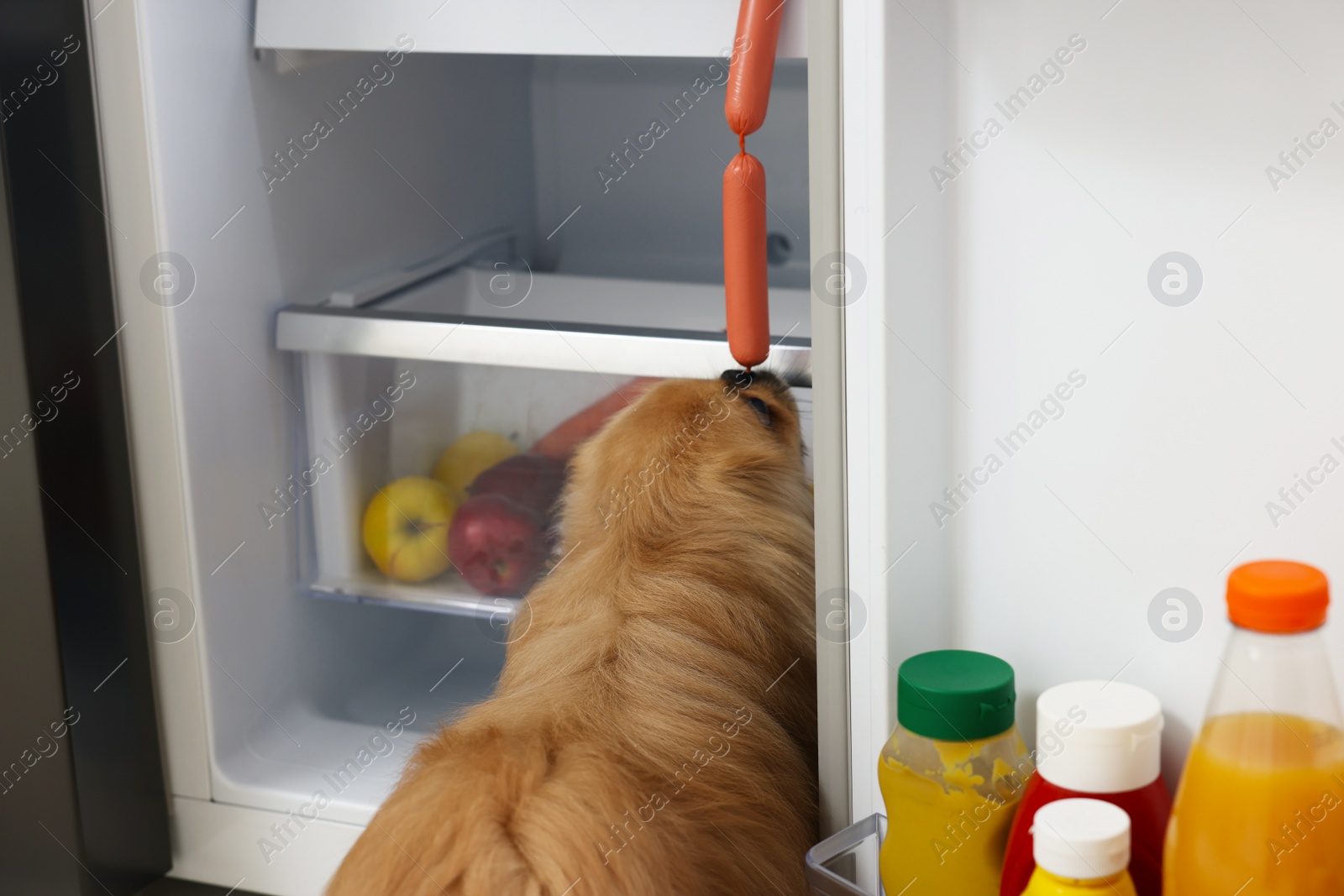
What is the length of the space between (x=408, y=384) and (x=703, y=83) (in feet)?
1.60

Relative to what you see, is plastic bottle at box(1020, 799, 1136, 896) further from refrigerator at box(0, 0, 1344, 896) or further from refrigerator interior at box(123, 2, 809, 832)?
refrigerator interior at box(123, 2, 809, 832)

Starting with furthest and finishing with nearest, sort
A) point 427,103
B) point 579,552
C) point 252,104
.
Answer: point 427,103 < point 252,104 < point 579,552

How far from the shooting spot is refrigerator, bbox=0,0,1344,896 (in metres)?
0.54

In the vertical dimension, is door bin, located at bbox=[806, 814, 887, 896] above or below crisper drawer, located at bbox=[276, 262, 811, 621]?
below

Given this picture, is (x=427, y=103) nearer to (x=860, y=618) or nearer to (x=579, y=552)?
(x=579, y=552)

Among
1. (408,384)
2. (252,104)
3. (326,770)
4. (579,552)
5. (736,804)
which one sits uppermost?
(252,104)

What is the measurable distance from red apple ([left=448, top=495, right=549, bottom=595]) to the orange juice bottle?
66cm

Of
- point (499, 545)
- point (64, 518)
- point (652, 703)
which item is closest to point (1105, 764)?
point (652, 703)

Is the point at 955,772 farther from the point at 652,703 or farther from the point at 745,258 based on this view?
the point at 745,258

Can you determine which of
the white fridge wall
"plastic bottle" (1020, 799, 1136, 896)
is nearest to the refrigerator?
the white fridge wall

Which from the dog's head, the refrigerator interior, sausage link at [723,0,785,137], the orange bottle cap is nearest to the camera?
the orange bottle cap

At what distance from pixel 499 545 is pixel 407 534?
3.6 inches

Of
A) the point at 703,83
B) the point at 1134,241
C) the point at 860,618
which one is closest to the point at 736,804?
the point at 860,618

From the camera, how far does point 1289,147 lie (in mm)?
505
